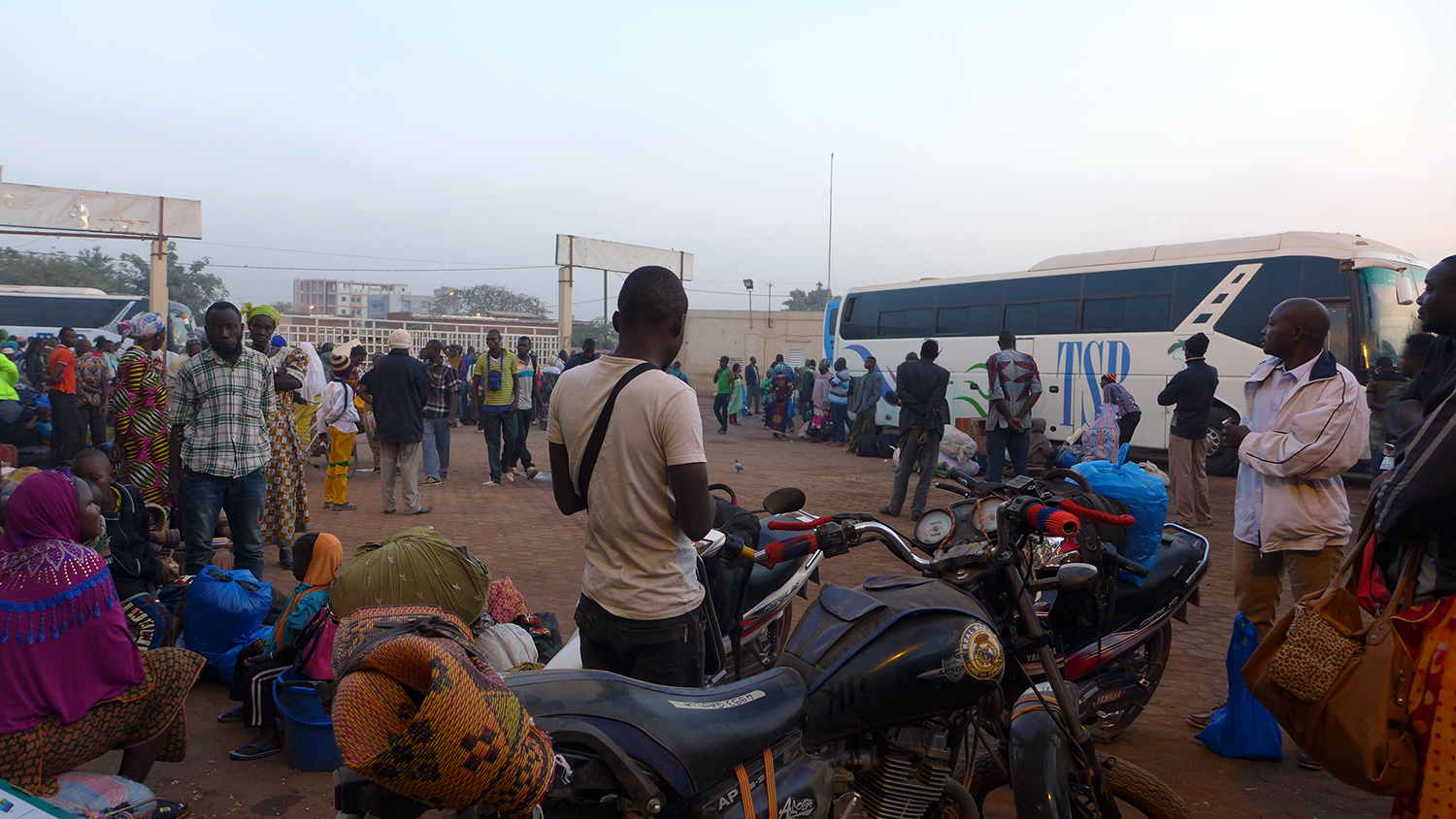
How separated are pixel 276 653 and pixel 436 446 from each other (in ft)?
23.5

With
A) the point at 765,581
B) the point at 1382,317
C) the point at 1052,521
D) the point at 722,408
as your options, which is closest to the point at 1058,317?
the point at 1382,317

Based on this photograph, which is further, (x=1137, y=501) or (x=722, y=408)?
(x=722, y=408)

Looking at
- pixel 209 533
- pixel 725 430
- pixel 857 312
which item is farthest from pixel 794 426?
pixel 209 533

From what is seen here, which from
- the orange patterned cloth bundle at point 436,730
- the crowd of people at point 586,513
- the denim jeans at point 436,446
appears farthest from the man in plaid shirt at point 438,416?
the orange patterned cloth bundle at point 436,730

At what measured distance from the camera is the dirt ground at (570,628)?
10.5ft

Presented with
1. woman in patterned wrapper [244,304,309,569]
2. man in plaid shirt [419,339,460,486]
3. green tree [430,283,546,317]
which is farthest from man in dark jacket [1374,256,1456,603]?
green tree [430,283,546,317]

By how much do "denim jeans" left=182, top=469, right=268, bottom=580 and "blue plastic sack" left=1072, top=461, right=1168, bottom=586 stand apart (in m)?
4.55

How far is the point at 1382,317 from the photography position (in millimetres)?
10766

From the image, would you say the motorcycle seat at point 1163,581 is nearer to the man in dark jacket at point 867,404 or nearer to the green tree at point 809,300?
the man in dark jacket at point 867,404

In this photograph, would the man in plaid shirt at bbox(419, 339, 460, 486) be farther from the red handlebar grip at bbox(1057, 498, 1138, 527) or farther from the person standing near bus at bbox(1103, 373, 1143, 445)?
the red handlebar grip at bbox(1057, 498, 1138, 527)

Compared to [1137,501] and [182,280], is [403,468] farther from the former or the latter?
[182,280]

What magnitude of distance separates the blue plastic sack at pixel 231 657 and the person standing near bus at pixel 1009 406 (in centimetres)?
723

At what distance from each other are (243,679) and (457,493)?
6101mm

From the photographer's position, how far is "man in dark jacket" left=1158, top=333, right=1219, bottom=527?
28.5ft
